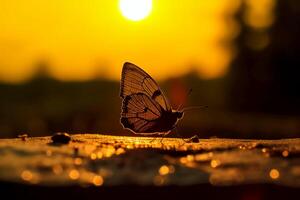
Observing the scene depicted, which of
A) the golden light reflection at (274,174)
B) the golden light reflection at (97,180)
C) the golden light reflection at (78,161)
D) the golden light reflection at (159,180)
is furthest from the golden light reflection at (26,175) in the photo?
the golden light reflection at (274,174)

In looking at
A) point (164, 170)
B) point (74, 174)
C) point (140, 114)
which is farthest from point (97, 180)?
point (140, 114)

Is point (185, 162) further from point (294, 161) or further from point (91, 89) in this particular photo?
point (91, 89)

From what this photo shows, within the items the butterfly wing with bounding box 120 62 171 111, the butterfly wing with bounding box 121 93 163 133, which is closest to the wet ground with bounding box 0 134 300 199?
the butterfly wing with bounding box 120 62 171 111

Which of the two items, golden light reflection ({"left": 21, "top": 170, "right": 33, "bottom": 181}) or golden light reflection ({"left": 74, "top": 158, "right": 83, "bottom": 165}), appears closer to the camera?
golden light reflection ({"left": 21, "top": 170, "right": 33, "bottom": 181})

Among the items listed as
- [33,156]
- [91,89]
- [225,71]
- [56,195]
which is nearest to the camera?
[56,195]

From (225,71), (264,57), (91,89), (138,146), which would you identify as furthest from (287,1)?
(138,146)

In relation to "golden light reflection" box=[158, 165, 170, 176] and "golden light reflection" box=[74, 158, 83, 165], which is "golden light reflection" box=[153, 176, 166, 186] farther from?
"golden light reflection" box=[74, 158, 83, 165]

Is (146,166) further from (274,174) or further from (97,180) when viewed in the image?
(274,174)

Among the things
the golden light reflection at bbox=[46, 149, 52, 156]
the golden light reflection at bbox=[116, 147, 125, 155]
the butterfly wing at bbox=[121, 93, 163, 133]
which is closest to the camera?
the golden light reflection at bbox=[46, 149, 52, 156]
